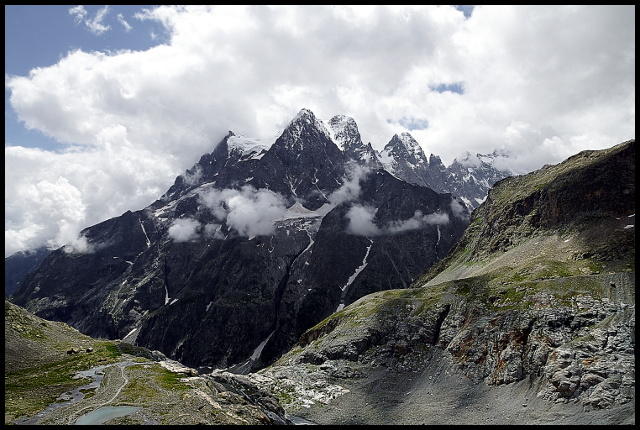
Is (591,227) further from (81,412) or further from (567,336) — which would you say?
(81,412)

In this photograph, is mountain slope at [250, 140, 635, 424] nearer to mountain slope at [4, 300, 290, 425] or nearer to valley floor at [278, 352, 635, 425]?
valley floor at [278, 352, 635, 425]

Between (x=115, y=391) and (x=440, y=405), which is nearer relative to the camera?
(x=115, y=391)

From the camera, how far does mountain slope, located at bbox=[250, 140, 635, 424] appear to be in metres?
75.5

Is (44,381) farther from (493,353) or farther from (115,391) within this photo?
(493,353)

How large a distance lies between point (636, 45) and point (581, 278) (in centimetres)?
10586

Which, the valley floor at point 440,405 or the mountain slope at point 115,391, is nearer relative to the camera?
the mountain slope at point 115,391

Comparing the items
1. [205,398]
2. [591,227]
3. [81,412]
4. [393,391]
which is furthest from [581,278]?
[81,412]

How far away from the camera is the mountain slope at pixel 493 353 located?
2972 inches

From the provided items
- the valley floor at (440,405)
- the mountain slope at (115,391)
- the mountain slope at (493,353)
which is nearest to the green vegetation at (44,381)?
the mountain slope at (115,391)

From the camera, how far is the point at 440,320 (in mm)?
124312

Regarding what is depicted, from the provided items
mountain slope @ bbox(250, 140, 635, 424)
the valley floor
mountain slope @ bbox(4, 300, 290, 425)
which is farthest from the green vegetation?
the valley floor

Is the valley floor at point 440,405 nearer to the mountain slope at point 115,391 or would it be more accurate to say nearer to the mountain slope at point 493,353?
the mountain slope at point 493,353

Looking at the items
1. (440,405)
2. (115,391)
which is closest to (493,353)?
(440,405)

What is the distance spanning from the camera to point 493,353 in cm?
9844
